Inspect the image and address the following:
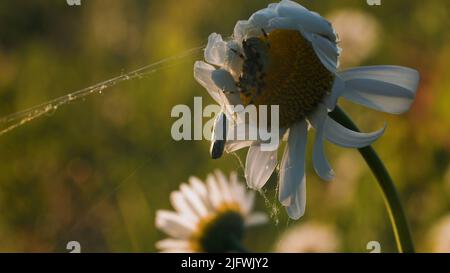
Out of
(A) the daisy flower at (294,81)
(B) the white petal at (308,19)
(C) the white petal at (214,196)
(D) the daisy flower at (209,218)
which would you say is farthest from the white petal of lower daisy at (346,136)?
(C) the white petal at (214,196)

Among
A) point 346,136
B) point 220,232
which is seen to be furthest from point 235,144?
point 220,232

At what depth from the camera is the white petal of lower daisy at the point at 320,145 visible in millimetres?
960

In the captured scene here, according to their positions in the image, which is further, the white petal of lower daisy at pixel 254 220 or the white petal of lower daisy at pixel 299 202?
the white petal of lower daisy at pixel 254 220

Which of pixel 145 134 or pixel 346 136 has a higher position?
pixel 145 134

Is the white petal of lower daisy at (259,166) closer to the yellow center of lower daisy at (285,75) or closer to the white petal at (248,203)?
the yellow center of lower daisy at (285,75)

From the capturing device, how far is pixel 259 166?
1009mm

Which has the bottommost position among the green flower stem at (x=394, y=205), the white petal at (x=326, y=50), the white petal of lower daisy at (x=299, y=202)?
the green flower stem at (x=394, y=205)

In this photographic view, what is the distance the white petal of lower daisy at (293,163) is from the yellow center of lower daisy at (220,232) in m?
0.41

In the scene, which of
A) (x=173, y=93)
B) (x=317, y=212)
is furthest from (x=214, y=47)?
(x=173, y=93)

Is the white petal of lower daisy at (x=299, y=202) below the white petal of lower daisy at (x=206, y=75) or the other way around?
below

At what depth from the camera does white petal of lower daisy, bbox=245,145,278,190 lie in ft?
3.27

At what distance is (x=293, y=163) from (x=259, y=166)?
5cm

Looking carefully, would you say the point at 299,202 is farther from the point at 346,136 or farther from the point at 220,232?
the point at 220,232
